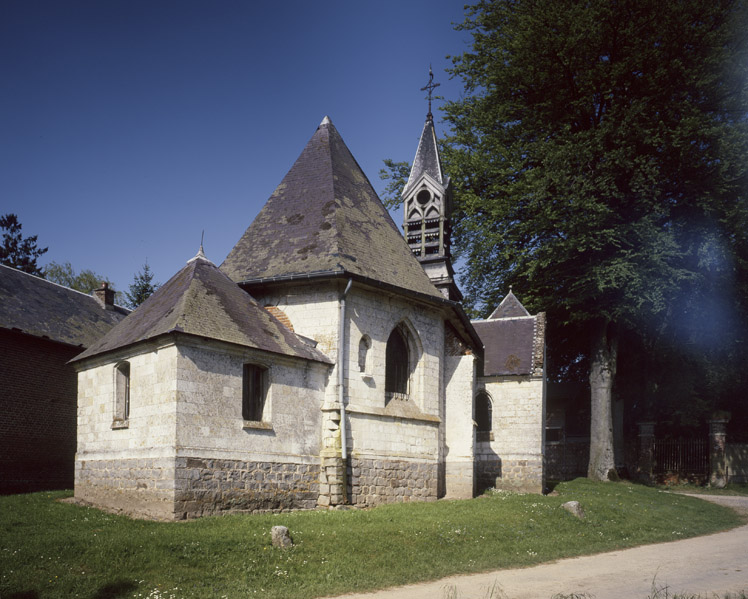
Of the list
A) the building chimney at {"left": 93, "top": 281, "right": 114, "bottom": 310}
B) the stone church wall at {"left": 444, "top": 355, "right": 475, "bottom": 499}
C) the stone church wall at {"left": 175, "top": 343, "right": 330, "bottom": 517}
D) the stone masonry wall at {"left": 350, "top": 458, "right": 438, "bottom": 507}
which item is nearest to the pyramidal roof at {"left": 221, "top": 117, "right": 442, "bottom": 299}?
the stone church wall at {"left": 444, "top": 355, "right": 475, "bottom": 499}

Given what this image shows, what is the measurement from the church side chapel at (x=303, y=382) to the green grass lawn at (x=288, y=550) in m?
1.16

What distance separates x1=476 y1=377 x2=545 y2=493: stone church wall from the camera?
20.9m

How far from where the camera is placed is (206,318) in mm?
13656

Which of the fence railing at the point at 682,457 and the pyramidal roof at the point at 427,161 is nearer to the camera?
the pyramidal roof at the point at 427,161

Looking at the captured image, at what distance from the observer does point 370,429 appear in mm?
16078

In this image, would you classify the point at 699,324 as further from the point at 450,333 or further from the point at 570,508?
the point at 570,508

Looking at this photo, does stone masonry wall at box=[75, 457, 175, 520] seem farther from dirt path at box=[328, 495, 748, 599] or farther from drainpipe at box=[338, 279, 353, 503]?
dirt path at box=[328, 495, 748, 599]

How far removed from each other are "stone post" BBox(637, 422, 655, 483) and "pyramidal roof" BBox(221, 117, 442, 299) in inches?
612

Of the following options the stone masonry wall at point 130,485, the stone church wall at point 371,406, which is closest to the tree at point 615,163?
the stone church wall at point 371,406

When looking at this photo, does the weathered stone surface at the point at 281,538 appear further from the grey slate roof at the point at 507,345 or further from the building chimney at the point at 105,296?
the building chimney at the point at 105,296

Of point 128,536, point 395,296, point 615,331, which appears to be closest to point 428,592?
point 128,536

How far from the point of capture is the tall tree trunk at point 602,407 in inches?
1006

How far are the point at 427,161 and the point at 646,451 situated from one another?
15387mm

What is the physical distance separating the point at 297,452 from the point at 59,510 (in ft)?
15.3
